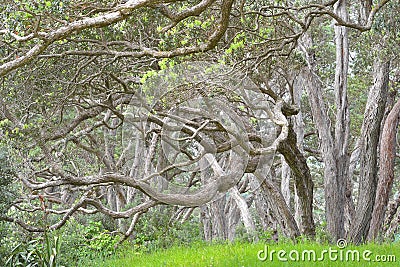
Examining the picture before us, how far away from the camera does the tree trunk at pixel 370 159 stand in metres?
9.84

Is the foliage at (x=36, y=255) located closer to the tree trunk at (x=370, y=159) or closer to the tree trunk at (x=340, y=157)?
the tree trunk at (x=340, y=157)

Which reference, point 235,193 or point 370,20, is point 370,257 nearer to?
point 370,20

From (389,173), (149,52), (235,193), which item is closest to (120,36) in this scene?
(149,52)

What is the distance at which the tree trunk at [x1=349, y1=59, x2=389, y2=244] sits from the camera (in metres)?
9.84

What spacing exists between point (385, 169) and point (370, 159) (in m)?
0.35

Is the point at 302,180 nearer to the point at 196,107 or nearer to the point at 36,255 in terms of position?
the point at 196,107

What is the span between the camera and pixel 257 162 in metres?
9.82

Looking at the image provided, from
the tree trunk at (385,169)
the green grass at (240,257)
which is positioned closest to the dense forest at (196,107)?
the tree trunk at (385,169)

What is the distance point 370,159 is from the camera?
998 centimetres

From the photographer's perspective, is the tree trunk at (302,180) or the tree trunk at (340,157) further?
the tree trunk at (340,157)

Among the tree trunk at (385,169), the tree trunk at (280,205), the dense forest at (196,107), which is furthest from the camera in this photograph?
Answer: the tree trunk at (280,205)

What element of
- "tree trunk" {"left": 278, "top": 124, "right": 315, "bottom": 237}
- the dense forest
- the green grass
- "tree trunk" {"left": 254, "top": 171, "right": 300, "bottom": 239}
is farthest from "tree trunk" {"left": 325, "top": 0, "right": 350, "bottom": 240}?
the green grass

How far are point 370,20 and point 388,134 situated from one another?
2950mm

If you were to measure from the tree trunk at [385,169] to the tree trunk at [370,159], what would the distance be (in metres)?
0.13
